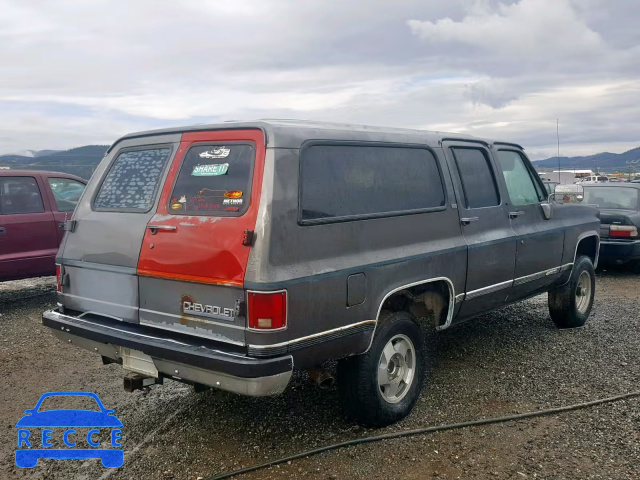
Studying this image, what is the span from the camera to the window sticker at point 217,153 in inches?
142

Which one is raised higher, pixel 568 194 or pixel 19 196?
pixel 19 196

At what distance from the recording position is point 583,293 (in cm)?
665

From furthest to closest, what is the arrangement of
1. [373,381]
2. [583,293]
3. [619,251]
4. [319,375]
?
[619,251] < [583,293] < [373,381] < [319,375]

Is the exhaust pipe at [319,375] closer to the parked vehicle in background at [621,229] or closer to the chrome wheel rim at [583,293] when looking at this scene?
the chrome wheel rim at [583,293]

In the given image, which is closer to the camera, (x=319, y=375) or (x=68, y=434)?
(x=319, y=375)

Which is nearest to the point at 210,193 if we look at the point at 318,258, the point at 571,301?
the point at 318,258

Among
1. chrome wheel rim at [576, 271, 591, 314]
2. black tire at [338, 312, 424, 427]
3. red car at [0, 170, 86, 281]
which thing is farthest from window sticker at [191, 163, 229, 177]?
red car at [0, 170, 86, 281]

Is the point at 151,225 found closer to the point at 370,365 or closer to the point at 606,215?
the point at 370,365

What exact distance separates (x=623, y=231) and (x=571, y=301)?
3.81 m

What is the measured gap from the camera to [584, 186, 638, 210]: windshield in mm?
9906

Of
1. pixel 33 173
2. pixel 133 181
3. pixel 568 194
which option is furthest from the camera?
pixel 33 173

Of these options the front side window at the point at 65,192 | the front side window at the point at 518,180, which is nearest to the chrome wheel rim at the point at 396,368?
the front side window at the point at 518,180

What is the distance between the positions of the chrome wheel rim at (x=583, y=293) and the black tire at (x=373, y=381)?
3.25 metres

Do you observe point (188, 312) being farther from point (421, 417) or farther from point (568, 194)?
point (568, 194)
